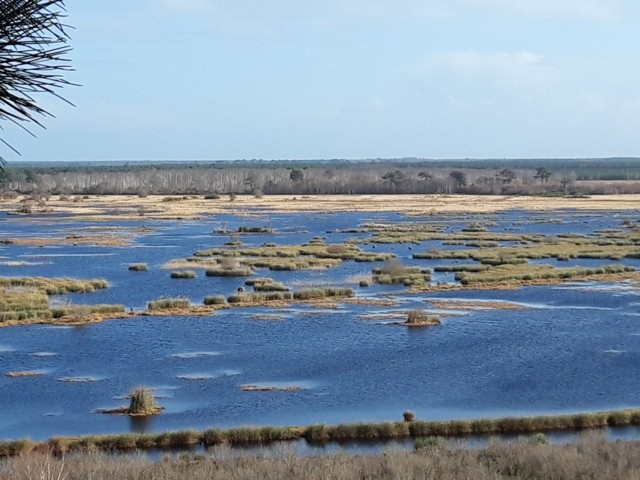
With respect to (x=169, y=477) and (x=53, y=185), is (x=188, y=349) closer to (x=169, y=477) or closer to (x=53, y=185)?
(x=169, y=477)

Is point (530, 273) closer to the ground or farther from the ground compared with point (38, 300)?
farther from the ground

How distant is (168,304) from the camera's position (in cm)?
3394

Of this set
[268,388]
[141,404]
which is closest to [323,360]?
[268,388]

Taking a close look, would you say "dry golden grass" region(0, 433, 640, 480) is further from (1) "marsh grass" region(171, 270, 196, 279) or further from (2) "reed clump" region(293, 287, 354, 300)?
(1) "marsh grass" region(171, 270, 196, 279)

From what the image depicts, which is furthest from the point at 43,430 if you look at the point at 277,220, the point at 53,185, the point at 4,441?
the point at 53,185

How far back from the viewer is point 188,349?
1085 inches

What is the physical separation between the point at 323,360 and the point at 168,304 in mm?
9474

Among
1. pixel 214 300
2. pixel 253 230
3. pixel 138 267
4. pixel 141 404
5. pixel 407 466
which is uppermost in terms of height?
pixel 407 466

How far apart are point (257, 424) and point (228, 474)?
7493 mm

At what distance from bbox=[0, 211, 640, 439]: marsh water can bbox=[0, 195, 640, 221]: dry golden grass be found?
51096 millimetres

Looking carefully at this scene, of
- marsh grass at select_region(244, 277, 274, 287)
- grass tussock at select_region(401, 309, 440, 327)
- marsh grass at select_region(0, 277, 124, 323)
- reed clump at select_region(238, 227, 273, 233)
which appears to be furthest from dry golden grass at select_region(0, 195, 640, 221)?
grass tussock at select_region(401, 309, 440, 327)

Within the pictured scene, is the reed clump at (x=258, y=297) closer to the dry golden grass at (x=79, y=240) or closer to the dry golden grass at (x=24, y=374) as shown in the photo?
the dry golden grass at (x=24, y=374)

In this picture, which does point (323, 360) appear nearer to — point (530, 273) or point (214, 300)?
point (214, 300)

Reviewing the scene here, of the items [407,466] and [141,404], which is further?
[141,404]
